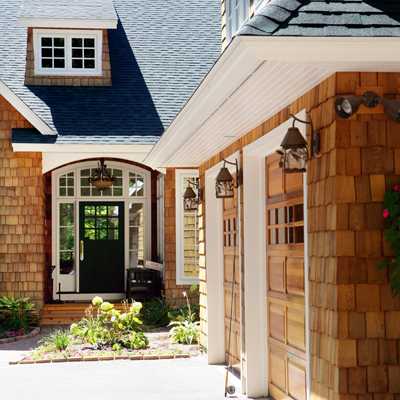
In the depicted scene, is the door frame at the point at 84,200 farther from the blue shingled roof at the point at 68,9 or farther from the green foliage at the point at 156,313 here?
the blue shingled roof at the point at 68,9

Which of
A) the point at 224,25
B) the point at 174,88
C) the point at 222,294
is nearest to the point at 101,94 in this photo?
the point at 174,88

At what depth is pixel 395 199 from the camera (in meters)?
3.27

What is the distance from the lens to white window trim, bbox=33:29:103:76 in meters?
11.5

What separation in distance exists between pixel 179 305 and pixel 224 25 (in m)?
5.35

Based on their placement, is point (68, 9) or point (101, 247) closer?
point (101, 247)

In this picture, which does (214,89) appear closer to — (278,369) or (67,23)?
(278,369)

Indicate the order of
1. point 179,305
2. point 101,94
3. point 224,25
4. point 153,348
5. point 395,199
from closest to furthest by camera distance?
point 395,199
point 224,25
point 153,348
point 179,305
point 101,94

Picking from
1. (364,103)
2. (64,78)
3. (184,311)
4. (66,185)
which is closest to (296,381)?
(364,103)

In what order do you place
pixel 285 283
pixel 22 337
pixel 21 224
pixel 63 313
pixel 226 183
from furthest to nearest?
pixel 63 313, pixel 21 224, pixel 22 337, pixel 226 183, pixel 285 283

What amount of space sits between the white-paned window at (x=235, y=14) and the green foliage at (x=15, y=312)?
561 cm

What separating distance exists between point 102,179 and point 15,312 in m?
3.01

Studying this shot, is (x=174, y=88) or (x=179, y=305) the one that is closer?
(x=179, y=305)

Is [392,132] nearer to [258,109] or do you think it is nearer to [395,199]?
[395,199]

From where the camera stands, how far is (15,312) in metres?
9.45
